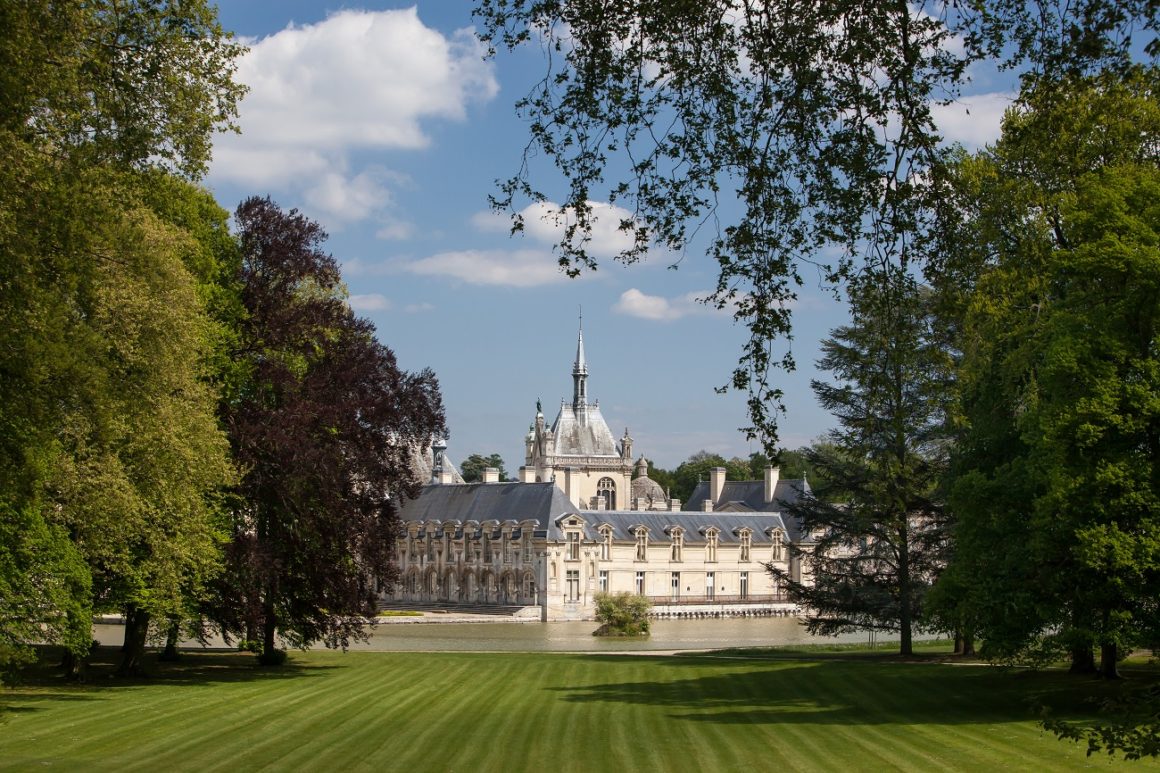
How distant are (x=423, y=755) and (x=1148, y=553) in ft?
31.2

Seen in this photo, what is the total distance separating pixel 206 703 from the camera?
18.5 m

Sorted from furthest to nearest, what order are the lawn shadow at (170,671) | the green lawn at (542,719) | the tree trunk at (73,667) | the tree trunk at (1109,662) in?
the tree trunk at (73,667)
the lawn shadow at (170,671)
the tree trunk at (1109,662)
the green lawn at (542,719)

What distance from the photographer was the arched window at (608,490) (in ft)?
310

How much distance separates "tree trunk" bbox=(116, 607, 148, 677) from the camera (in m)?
22.3

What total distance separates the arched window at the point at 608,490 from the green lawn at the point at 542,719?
69075 mm

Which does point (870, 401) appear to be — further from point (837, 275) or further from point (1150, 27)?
point (1150, 27)

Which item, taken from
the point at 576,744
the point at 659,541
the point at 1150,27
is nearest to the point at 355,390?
the point at 576,744

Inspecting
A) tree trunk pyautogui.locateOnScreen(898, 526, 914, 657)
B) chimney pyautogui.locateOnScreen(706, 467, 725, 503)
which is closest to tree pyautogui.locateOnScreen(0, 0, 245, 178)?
tree trunk pyautogui.locateOnScreen(898, 526, 914, 657)

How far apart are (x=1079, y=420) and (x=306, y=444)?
42.8 feet

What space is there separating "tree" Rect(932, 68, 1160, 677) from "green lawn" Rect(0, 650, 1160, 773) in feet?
5.28

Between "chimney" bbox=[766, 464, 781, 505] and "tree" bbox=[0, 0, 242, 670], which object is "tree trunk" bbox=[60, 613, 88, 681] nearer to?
"tree" bbox=[0, 0, 242, 670]

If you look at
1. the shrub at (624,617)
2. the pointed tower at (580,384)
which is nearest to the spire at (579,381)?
the pointed tower at (580,384)

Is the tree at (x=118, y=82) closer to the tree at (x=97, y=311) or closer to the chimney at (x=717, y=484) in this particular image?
the tree at (x=97, y=311)

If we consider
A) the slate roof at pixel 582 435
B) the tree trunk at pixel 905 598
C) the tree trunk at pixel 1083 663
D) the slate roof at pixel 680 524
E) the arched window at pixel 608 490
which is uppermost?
the slate roof at pixel 582 435
